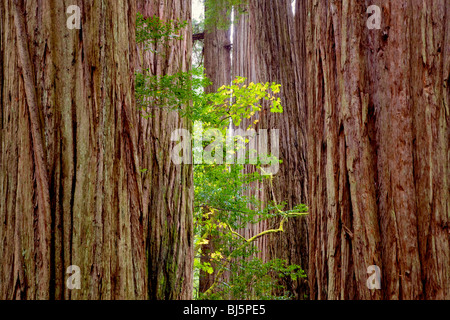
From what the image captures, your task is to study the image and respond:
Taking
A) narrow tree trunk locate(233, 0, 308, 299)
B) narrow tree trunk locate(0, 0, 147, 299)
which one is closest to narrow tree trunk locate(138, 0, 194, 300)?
narrow tree trunk locate(0, 0, 147, 299)

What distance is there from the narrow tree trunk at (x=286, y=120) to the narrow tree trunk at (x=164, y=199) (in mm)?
1947

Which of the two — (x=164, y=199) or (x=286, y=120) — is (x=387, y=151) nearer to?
(x=164, y=199)

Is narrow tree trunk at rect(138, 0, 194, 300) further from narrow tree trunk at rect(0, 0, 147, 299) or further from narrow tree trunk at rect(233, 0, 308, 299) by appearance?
narrow tree trunk at rect(233, 0, 308, 299)

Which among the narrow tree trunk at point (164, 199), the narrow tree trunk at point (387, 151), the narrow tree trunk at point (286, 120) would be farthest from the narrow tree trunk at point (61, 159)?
the narrow tree trunk at point (286, 120)

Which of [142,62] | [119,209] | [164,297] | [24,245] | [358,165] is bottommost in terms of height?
[164,297]

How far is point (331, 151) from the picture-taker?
7.36ft

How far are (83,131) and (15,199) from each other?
1.54 ft

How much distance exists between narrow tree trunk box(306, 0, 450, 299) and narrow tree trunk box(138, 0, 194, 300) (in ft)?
6.56

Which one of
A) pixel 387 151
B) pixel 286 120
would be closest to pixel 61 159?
pixel 387 151

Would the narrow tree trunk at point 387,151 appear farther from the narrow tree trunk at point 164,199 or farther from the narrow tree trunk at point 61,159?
the narrow tree trunk at point 164,199

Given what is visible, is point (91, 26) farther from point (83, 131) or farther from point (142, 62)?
point (142, 62)

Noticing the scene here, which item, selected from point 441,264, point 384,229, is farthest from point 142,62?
point 441,264

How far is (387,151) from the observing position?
2.03m

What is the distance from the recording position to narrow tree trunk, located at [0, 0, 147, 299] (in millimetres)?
1854
